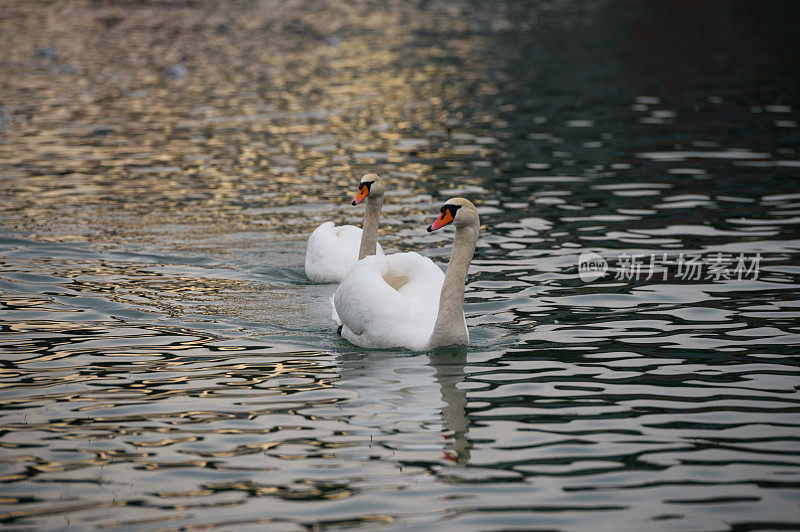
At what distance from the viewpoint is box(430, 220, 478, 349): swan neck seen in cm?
1111

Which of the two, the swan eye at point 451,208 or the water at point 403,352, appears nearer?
the water at point 403,352

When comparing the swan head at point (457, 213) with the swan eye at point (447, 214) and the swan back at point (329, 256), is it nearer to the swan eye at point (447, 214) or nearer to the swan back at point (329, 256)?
Result: the swan eye at point (447, 214)

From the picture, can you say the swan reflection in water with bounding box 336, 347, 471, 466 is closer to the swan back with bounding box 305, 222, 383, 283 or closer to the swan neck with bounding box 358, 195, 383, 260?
the swan neck with bounding box 358, 195, 383, 260

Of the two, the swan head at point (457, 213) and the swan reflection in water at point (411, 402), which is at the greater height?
the swan head at point (457, 213)

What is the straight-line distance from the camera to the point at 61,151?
2522cm

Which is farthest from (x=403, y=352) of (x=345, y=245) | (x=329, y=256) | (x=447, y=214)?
(x=345, y=245)

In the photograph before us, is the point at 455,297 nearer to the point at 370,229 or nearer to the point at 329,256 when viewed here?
the point at 370,229

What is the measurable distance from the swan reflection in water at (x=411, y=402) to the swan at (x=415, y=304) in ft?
0.67

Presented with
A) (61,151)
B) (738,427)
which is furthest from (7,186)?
(738,427)

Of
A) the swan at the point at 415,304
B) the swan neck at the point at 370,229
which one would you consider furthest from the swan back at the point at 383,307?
the swan neck at the point at 370,229

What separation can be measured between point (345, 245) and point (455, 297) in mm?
4105

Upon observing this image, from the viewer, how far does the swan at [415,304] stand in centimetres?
1113

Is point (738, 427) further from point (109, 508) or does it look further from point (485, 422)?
point (109, 508)

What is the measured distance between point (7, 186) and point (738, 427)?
16105mm
